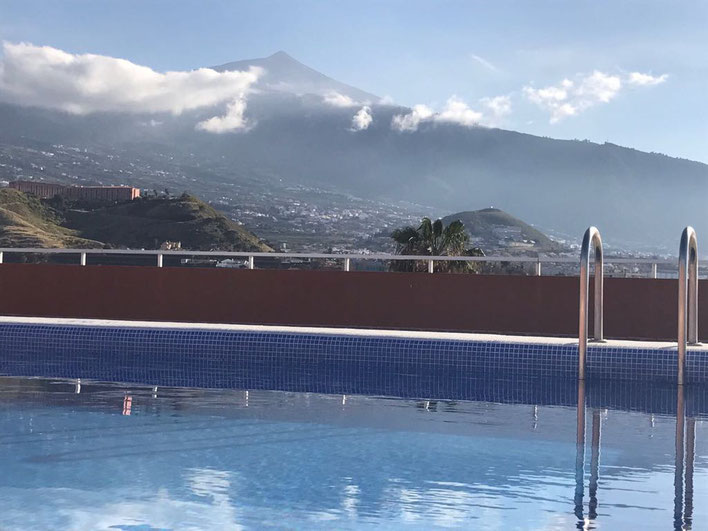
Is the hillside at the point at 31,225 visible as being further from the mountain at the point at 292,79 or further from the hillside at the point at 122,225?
the mountain at the point at 292,79

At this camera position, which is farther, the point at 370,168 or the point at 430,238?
the point at 370,168

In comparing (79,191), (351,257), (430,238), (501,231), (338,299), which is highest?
(79,191)

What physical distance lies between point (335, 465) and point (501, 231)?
6347cm

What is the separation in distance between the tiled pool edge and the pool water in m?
1.02

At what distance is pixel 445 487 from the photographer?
3381mm

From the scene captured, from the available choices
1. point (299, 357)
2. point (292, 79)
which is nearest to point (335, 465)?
point (299, 357)

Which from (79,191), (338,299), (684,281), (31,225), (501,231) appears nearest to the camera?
(684,281)

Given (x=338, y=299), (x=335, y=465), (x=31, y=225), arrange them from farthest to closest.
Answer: (x=31, y=225) → (x=338, y=299) → (x=335, y=465)

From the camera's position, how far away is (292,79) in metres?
132

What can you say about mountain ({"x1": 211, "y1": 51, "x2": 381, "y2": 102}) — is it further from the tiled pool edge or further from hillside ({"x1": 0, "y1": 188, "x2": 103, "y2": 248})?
the tiled pool edge

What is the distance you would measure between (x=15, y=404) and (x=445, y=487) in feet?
8.66

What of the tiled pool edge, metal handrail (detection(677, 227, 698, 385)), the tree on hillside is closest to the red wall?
the tiled pool edge

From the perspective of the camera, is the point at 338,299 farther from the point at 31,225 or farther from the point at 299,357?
the point at 31,225

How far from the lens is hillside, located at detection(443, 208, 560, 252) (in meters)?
64.0
